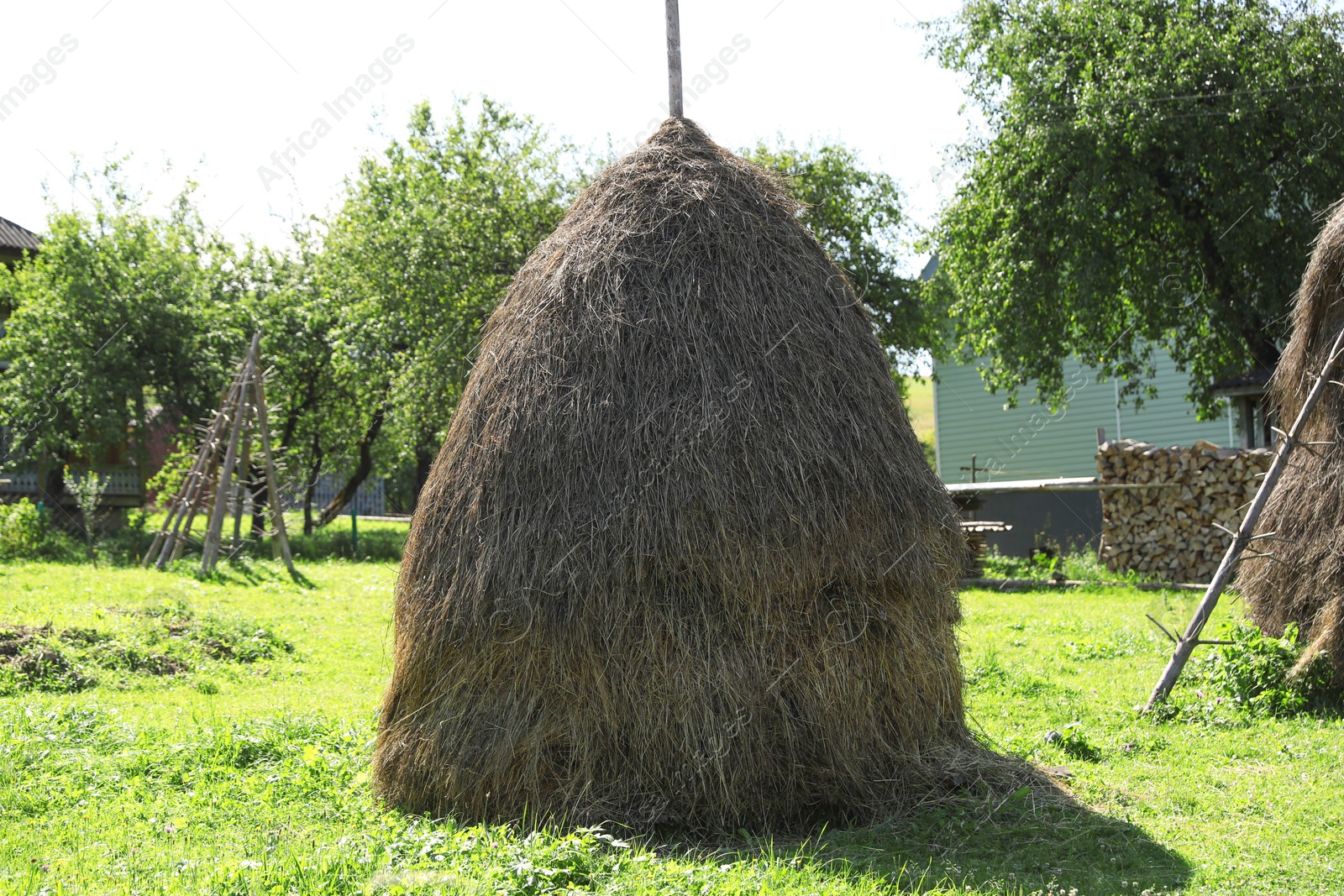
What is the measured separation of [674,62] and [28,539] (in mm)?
15136

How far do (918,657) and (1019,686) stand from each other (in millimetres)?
3487

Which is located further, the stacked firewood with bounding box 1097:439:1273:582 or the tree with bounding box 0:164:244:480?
the tree with bounding box 0:164:244:480

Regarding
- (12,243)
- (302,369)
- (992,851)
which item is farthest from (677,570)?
(12,243)

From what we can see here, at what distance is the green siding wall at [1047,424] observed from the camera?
23203 millimetres

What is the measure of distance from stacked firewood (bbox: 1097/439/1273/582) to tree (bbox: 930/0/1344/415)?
195cm

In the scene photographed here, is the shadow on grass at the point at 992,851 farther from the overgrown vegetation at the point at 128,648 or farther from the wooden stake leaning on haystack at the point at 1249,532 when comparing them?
the overgrown vegetation at the point at 128,648

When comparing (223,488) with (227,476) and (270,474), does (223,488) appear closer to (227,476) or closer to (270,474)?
(227,476)

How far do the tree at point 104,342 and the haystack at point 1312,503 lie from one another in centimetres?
1907

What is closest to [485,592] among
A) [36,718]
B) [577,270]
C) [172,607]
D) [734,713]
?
[734,713]

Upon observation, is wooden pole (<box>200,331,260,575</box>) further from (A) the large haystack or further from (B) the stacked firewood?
(B) the stacked firewood

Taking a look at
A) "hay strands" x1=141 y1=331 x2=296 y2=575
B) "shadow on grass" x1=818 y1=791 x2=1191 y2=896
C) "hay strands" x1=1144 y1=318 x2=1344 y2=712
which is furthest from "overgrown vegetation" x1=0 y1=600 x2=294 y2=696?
"hay strands" x1=1144 y1=318 x2=1344 y2=712

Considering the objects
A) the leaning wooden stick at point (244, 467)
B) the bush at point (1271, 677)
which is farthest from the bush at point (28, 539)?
the bush at point (1271, 677)

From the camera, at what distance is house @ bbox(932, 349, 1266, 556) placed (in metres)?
20.9

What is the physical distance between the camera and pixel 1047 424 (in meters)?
25.0
